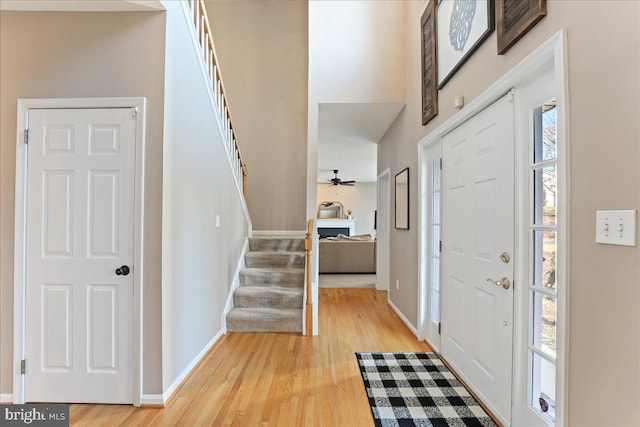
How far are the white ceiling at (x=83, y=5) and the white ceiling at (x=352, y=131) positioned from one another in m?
2.05

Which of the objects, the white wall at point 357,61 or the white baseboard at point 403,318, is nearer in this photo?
the white baseboard at point 403,318

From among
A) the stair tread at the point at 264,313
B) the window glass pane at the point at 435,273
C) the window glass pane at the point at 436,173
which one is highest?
the window glass pane at the point at 436,173

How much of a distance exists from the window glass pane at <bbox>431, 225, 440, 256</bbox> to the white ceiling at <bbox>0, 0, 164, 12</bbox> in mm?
2719

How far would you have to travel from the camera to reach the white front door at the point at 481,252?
183 centimetres

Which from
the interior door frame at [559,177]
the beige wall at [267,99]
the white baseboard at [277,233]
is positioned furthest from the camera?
the beige wall at [267,99]

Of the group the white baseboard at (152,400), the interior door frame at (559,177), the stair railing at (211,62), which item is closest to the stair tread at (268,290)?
the stair railing at (211,62)

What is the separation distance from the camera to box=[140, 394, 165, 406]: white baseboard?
203 centimetres

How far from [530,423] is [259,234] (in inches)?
169

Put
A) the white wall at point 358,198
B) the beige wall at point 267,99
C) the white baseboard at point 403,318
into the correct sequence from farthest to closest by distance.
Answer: the white wall at point 358,198, the beige wall at point 267,99, the white baseboard at point 403,318

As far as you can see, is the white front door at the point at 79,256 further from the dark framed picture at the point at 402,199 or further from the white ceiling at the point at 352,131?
the dark framed picture at the point at 402,199

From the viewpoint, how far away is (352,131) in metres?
4.74

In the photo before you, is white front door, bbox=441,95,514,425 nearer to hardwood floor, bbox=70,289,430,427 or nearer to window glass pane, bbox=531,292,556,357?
window glass pane, bbox=531,292,556,357
